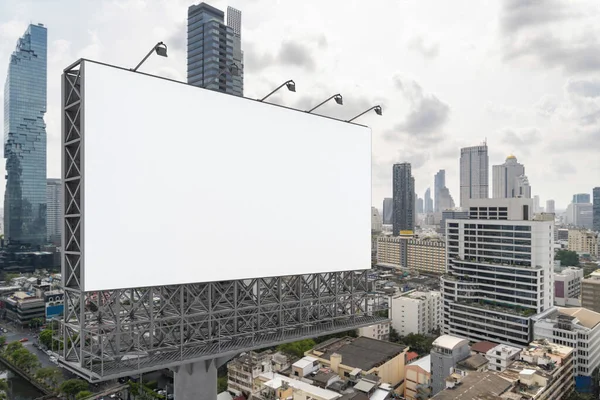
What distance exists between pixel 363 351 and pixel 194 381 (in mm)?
16348

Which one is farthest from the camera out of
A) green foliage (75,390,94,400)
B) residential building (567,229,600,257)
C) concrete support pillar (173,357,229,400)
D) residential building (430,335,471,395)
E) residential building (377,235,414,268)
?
residential building (567,229,600,257)

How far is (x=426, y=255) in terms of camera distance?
6294cm

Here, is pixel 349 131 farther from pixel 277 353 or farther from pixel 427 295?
pixel 427 295

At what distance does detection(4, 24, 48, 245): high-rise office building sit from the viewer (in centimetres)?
6259

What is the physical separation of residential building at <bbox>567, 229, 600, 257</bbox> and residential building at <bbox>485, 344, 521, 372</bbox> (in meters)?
67.6

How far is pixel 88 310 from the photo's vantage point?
7805 mm

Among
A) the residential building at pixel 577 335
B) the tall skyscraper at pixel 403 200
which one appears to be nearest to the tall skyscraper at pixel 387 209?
the tall skyscraper at pixel 403 200

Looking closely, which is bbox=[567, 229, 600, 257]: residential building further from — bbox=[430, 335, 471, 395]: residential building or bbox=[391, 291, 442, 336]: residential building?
bbox=[430, 335, 471, 395]: residential building

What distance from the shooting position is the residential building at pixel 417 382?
836 inches

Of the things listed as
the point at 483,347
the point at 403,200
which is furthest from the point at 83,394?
the point at 403,200

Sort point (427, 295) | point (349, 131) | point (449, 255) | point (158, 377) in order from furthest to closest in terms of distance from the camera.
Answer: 1. point (427, 295)
2. point (449, 255)
3. point (158, 377)
4. point (349, 131)

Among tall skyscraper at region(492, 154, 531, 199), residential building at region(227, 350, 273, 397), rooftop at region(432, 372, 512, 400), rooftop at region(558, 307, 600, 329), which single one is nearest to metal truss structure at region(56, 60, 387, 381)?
rooftop at region(432, 372, 512, 400)

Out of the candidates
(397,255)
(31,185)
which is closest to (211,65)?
(31,185)

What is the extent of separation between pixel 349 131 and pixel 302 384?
13313mm
